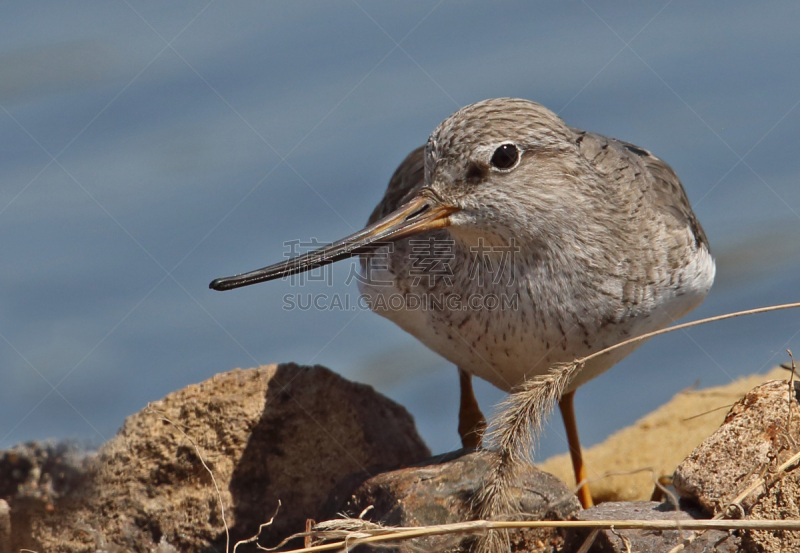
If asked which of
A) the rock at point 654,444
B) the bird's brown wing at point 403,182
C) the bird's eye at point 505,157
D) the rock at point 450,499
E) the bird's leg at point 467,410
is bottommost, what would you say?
the rock at point 450,499

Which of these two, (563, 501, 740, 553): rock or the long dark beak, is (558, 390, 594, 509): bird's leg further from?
the long dark beak

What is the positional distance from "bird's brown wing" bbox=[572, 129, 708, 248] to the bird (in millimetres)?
141

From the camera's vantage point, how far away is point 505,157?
16.3ft

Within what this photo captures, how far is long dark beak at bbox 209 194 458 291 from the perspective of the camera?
4.95 meters

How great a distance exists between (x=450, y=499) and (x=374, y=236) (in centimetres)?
143

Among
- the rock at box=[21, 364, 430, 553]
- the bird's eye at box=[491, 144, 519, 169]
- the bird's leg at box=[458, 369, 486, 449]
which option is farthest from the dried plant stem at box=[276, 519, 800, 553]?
the bird's leg at box=[458, 369, 486, 449]

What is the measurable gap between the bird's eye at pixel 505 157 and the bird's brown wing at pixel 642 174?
1.92 ft

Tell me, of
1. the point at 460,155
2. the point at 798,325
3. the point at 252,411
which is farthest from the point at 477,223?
the point at 798,325

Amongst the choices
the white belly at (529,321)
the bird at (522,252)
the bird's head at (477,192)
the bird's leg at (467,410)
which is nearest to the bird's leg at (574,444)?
the bird's leg at (467,410)

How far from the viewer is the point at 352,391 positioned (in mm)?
5555

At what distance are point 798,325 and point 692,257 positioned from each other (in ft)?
13.0

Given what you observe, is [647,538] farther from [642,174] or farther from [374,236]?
[642,174]

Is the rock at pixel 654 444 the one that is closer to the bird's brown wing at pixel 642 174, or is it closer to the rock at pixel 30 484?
the bird's brown wing at pixel 642 174

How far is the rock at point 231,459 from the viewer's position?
4.95m
